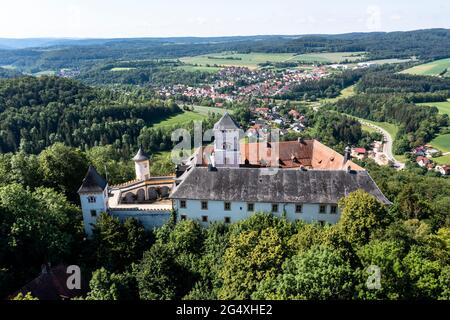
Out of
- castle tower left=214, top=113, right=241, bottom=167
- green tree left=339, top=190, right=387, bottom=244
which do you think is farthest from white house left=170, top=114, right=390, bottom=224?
castle tower left=214, top=113, right=241, bottom=167

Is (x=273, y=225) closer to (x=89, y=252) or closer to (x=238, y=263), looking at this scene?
(x=238, y=263)

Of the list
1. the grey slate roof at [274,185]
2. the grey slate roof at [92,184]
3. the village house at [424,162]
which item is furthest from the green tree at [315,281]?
the village house at [424,162]

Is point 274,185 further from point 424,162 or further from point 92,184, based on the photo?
point 424,162

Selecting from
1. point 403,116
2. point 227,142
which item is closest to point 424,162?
point 403,116

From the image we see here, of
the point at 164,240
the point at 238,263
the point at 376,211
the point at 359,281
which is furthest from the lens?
the point at 164,240
